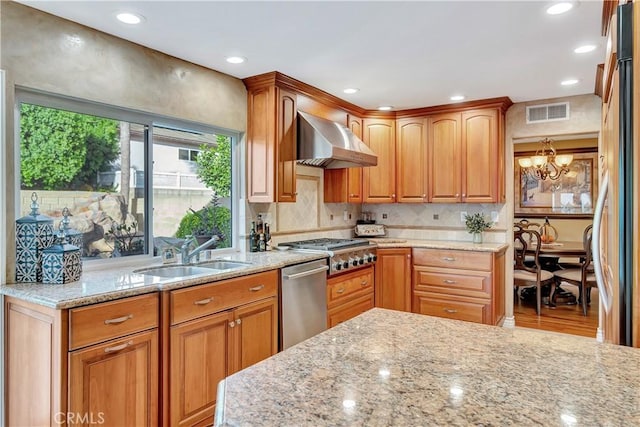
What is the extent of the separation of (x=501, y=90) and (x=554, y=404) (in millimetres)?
3664

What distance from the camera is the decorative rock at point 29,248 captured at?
7.13 ft

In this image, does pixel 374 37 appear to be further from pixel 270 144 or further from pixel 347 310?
pixel 347 310

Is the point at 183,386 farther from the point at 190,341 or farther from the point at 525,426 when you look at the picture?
the point at 525,426

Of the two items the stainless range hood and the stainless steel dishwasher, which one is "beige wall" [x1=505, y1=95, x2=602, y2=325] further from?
the stainless steel dishwasher

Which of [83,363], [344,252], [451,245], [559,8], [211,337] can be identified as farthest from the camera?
[451,245]

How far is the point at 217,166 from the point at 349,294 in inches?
66.7

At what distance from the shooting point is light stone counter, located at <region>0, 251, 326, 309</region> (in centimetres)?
183

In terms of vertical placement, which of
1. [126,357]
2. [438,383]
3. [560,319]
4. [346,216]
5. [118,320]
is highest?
[346,216]

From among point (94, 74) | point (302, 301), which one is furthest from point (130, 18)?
point (302, 301)

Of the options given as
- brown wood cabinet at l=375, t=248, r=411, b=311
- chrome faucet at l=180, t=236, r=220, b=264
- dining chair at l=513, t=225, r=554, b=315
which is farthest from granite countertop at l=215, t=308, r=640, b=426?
dining chair at l=513, t=225, r=554, b=315

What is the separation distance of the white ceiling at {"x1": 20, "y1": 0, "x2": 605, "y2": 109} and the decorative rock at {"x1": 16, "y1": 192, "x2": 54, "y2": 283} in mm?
1186

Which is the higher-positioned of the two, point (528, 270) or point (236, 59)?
point (236, 59)

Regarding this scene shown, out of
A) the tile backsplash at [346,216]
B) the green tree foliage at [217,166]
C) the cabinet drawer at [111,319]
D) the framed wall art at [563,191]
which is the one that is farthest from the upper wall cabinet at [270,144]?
the framed wall art at [563,191]

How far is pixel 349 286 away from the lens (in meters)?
3.83
